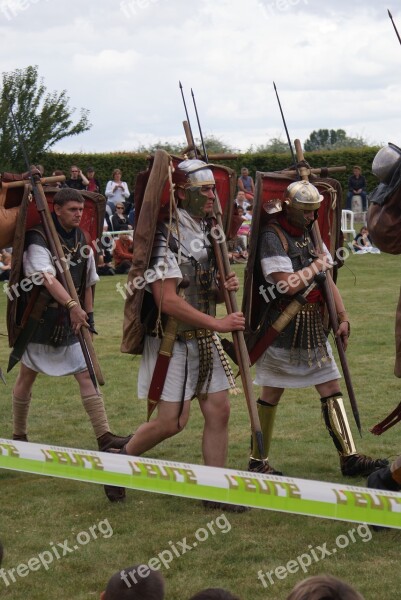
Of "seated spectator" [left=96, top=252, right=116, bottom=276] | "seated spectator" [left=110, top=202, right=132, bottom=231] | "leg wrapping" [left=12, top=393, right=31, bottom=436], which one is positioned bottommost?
"seated spectator" [left=96, top=252, right=116, bottom=276]

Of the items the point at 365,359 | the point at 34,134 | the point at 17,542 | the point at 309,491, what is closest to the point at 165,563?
the point at 17,542

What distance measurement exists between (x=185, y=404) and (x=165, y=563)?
1024 millimetres

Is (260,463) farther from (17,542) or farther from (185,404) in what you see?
(17,542)

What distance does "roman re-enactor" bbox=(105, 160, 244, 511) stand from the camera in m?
5.41

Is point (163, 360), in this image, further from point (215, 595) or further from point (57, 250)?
point (215, 595)

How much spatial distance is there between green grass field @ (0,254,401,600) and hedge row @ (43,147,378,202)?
1771 cm

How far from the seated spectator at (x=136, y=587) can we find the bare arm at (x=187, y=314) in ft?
8.35

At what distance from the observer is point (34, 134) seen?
86.2 ft

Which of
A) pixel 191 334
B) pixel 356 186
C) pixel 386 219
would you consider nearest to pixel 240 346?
pixel 191 334

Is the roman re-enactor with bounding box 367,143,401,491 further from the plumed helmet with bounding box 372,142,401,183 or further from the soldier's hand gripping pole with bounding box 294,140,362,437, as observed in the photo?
the soldier's hand gripping pole with bounding box 294,140,362,437

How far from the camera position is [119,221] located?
19453 millimetres

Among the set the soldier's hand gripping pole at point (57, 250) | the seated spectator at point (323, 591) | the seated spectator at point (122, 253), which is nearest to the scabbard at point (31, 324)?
the soldier's hand gripping pole at point (57, 250)

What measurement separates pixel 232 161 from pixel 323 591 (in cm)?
2520

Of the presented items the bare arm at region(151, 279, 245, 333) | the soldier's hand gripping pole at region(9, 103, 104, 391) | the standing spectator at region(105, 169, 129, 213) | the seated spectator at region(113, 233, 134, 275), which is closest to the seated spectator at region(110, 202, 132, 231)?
the seated spectator at region(113, 233, 134, 275)
